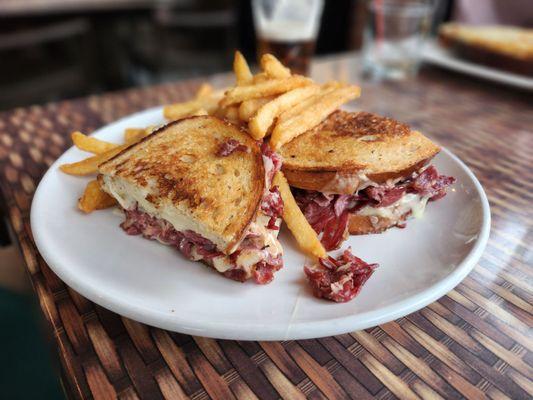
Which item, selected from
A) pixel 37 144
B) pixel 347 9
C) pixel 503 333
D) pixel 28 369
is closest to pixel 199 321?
pixel 503 333

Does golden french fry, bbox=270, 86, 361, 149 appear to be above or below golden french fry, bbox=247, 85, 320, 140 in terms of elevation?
below

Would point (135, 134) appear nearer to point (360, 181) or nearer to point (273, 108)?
point (273, 108)

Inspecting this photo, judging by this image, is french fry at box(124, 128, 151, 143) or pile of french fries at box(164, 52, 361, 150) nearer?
pile of french fries at box(164, 52, 361, 150)

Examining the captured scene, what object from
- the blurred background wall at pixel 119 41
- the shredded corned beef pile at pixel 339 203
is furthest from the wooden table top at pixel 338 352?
the blurred background wall at pixel 119 41

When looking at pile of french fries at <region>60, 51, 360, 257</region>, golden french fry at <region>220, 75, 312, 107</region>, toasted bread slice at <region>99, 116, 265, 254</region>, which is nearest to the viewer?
toasted bread slice at <region>99, 116, 265, 254</region>

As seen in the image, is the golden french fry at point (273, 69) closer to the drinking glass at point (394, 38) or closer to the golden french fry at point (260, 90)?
the golden french fry at point (260, 90)

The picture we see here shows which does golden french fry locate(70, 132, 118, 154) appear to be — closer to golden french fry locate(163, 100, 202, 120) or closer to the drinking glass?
golden french fry locate(163, 100, 202, 120)

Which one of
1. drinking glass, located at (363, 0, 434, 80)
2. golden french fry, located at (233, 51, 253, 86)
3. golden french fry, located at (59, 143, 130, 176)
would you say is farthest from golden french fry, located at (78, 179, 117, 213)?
drinking glass, located at (363, 0, 434, 80)
